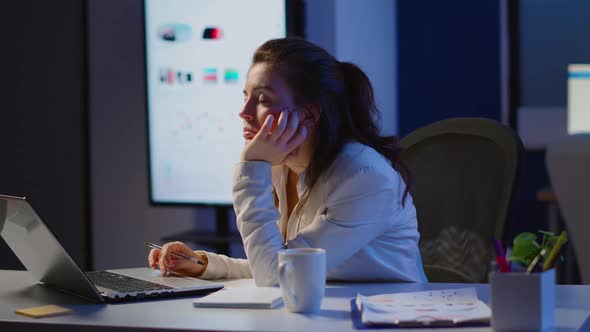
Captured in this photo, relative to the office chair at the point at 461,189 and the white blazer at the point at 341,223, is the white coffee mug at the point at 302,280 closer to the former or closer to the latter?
the white blazer at the point at 341,223

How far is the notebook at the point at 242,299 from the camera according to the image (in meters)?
1.30

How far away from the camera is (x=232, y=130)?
2910 millimetres

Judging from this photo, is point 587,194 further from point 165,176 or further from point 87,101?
point 87,101

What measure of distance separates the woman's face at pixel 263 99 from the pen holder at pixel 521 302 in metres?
0.72

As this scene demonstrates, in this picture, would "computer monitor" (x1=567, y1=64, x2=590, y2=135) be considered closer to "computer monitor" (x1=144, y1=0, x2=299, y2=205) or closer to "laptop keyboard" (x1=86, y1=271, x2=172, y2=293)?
"computer monitor" (x1=144, y1=0, x2=299, y2=205)

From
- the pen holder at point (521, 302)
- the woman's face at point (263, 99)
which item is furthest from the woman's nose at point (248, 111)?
the pen holder at point (521, 302)

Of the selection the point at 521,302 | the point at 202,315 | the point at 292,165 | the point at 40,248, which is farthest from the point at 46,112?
the point at 521,302

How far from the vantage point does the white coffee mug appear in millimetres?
1255

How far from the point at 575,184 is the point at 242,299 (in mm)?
1420

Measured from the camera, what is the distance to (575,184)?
244 centimetres

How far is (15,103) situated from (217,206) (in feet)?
2.78

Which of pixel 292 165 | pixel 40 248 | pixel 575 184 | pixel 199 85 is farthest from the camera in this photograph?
pixel 199 85

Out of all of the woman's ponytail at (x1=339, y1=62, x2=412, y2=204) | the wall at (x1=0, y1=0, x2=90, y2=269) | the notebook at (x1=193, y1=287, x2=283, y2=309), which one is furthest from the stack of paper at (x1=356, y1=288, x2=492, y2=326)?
the wall at (x1=0, y1=0, x2=90, y2=269)

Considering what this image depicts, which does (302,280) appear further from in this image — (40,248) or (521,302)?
(40,248)
